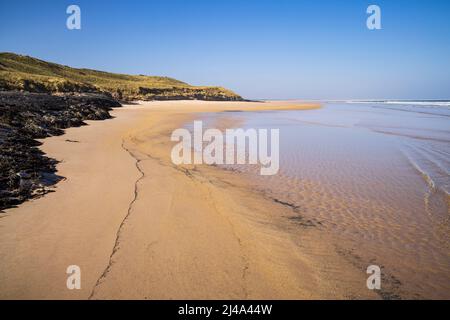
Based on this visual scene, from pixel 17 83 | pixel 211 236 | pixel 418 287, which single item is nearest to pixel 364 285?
pixel 418 287

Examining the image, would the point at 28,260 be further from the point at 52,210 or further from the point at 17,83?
the point at 17,83

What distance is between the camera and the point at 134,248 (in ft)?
12.0

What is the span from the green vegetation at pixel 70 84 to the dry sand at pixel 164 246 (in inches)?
1240

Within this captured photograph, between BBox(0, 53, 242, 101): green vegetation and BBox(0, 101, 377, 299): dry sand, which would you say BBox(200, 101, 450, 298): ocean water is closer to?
BBox(0, 101, 377, 299): dry sand

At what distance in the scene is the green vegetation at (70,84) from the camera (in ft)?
115

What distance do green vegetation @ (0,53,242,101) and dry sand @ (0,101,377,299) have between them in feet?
103

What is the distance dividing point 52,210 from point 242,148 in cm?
700

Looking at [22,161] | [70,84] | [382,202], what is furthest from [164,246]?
[70,84]

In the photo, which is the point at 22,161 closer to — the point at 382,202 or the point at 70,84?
the point at 382,202

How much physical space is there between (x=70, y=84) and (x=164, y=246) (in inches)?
1639

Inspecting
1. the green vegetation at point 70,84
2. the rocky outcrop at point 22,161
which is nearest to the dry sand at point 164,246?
the rocky outcrop at point 22,161

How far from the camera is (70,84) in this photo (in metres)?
39.7

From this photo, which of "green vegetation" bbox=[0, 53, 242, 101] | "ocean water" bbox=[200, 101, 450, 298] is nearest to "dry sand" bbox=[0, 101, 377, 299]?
"ocean water" bbox=[200, 101, 450, 298]

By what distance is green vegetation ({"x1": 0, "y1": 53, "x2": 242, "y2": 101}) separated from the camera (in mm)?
35156
